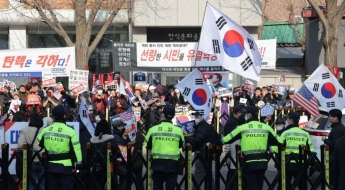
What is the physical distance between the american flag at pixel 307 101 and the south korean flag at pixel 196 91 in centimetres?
187

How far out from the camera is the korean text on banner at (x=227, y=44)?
1614cm

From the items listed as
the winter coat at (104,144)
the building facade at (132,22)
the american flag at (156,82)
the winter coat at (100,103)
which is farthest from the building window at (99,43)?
the winter coat at (104,144)

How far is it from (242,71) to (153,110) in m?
7.82

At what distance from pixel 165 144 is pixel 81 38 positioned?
15.6 meters

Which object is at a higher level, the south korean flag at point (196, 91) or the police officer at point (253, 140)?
the south korean flag at point (196, 91)

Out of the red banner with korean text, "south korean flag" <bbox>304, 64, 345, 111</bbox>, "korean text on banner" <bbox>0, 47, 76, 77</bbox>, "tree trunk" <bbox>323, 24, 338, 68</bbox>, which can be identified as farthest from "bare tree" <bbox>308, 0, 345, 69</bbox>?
"south korean flag" <bbox>304, 64, 345, 111</bbox>

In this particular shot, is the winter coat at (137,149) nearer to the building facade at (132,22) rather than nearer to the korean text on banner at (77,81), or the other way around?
the korean text on banner at (77,81)

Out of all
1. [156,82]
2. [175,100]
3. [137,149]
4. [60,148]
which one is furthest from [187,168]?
[156,82]

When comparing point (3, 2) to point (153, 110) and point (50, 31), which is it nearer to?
point (50, 31)

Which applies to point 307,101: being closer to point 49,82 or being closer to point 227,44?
point 227,44

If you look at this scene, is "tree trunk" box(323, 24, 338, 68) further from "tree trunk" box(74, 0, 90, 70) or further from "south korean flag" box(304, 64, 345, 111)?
"south korean flag" box(304, 64, 345, 111)

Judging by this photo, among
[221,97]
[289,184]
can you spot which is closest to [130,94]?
[221,97]

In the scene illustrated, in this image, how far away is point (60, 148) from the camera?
42.6 ft

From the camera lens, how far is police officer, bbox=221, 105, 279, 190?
43.8 feet
